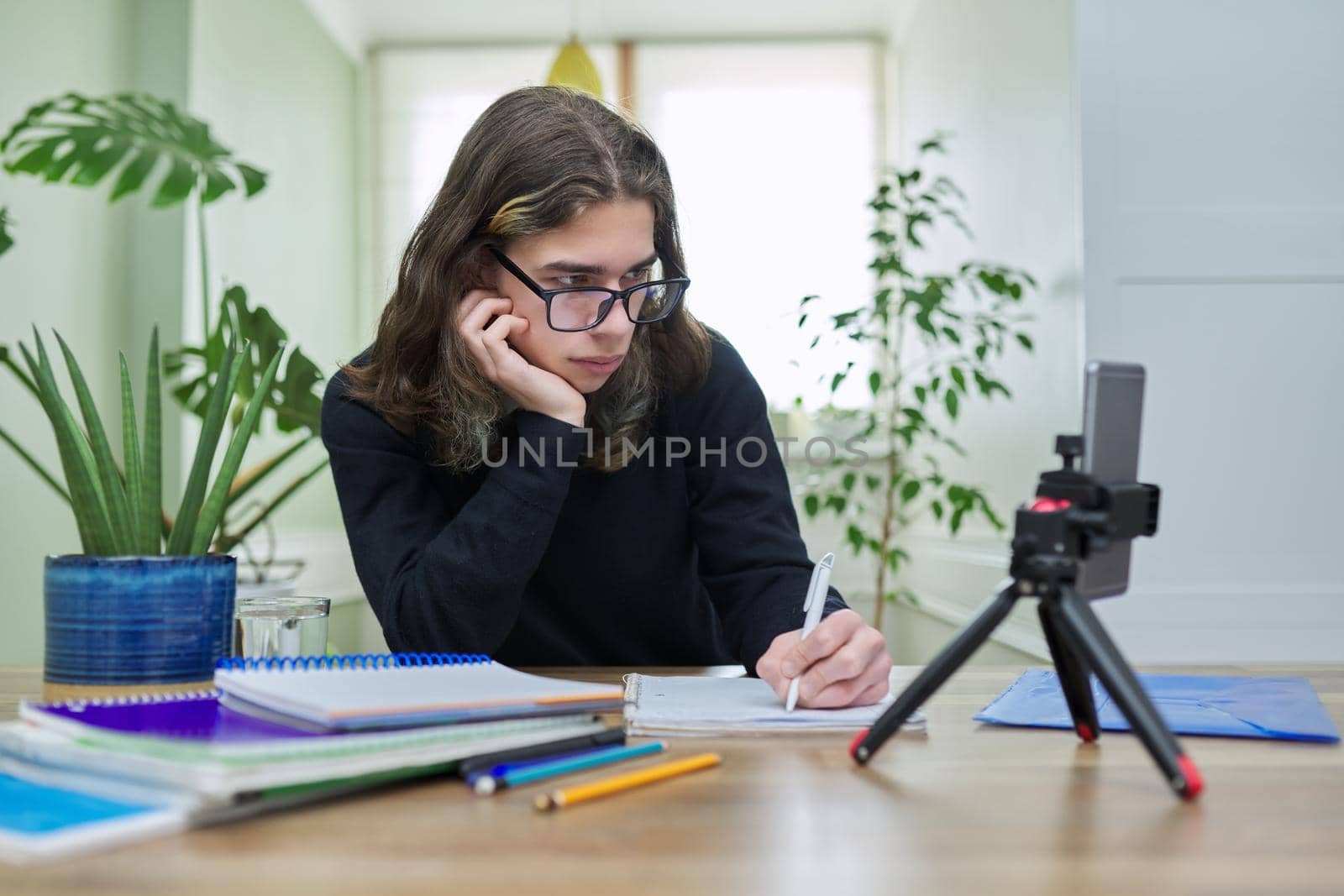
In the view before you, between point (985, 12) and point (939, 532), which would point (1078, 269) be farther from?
point (939, 532)

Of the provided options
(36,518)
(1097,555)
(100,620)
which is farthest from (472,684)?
(36,518)

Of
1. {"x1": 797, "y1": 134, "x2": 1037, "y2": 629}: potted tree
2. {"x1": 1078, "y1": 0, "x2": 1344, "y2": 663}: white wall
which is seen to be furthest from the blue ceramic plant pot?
{"x1": 797, "y1": 134, "x2": 1037, "y2": 629}: potted tree

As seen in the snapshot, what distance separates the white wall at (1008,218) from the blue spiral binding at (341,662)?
1693 mm

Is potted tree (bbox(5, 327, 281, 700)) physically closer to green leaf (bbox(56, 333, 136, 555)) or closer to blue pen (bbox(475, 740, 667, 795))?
green leaf (bbox(56, 333, 136, 555))

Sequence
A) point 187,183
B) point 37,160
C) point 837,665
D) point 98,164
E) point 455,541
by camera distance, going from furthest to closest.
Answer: point 187,183, point 98,164, point 37,160, point 455,541, point 837,665

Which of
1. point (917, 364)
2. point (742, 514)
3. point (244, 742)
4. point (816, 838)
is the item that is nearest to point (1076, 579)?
point (816, 838)

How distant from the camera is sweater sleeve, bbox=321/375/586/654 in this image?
122cm

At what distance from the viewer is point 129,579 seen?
0.86 meters

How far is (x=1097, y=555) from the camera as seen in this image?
27.5 inches

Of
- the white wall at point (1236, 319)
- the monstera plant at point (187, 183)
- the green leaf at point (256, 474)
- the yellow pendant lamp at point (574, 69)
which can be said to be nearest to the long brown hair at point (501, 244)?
the monstera plant at point (187, 183)

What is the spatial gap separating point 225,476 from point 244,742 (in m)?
0.43

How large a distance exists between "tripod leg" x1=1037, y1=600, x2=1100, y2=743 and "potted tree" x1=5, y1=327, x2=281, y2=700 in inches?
23.8

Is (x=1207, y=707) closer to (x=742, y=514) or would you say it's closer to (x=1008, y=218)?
(x=742, y=514)

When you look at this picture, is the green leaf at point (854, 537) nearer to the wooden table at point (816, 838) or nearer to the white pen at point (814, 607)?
the white pen at point (814, 607)
